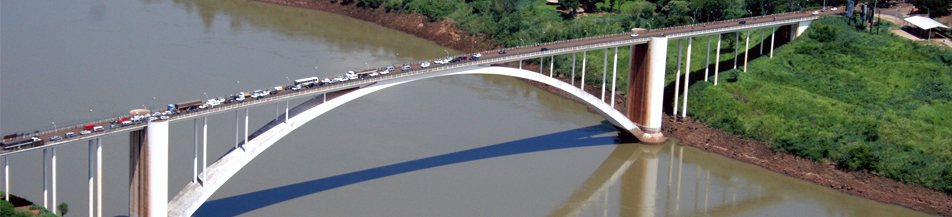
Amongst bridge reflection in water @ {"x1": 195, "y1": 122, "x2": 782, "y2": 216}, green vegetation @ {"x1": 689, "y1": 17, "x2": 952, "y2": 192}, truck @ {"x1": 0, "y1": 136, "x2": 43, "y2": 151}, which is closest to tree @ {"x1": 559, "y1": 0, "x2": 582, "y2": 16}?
green vegetation @ {"x1": 689, "y1": 17, "x2": 952, "y2": 192}

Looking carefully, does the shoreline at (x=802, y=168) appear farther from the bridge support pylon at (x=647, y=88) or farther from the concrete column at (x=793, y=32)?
the concrete column at (x=793, y=32)

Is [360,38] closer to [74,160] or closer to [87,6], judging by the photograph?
[87,6]

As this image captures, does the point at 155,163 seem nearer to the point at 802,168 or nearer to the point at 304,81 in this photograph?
the point at 304,81

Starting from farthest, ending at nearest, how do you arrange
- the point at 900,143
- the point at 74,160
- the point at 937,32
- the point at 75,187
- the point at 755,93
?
the point at 937,32
the point at 755,93
the point at 900,143
the point at 74,160
the point at 75,187

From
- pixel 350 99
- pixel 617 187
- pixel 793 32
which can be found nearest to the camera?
pixel 350 99

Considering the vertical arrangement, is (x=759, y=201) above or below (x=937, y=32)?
below

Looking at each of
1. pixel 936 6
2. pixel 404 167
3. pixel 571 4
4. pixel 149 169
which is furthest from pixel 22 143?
pixel 936 6

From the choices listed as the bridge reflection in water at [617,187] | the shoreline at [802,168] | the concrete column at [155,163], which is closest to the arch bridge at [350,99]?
the concrete column at [155,163]

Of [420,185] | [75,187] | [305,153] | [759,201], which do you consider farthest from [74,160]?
[759,201]
